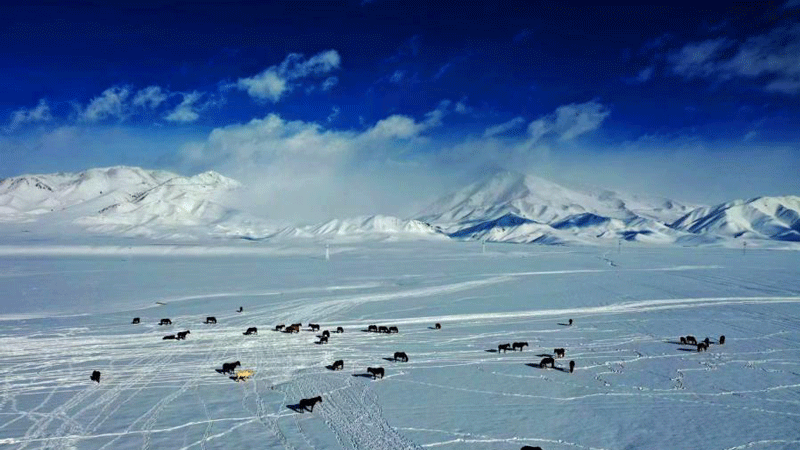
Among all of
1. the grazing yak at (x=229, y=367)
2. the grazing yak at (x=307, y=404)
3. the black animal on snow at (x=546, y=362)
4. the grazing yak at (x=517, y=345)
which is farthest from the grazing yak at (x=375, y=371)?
the grazing yak at (x=517, y=345)

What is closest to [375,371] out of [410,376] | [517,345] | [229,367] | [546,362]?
[410,376]

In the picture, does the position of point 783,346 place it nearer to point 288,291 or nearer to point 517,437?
point 517,437

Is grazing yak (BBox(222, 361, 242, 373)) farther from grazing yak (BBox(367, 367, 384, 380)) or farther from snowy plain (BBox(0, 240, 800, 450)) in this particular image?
grazing yak (BBox(367, 367, 384, 380))

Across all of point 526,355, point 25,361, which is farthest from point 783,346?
point 25,361

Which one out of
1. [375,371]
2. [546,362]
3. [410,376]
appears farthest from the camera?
[546,362]

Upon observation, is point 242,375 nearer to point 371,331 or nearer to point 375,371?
point 375,371

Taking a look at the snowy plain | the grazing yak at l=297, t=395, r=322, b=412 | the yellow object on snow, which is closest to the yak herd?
the grazing yak at l=297, t=395, r=322, b=412

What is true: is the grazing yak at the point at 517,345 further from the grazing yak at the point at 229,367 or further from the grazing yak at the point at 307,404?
the grazing yak at the point at 229,367

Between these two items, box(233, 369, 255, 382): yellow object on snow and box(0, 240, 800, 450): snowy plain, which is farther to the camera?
box(233, 369, 255, 382): yellow object on snow
